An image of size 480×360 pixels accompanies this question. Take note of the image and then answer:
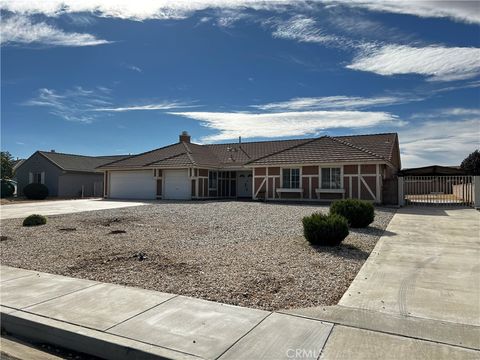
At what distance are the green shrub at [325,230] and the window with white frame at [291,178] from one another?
1639 centimetres

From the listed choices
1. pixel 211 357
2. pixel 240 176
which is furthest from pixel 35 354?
pixel 240 176

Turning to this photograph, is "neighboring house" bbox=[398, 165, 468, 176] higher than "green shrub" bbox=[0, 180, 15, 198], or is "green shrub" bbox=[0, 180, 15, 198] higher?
"neighboring house" bbox=[398, 165, 468, 176]

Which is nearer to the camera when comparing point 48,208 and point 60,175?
point 48,208

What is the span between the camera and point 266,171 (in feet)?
87.7

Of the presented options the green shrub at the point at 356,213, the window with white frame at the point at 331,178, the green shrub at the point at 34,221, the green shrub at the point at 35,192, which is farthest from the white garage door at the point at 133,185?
the green shrub at the point at 356,213

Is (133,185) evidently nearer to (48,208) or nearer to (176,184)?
(176,184)

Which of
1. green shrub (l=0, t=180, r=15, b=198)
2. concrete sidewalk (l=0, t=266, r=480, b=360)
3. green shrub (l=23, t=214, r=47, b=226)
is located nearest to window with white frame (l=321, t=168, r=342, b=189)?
green shrub (l=23, t=214, r=47, b=226)

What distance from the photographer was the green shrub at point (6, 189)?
3620 cm

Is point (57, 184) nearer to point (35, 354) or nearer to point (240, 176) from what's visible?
point (240, 176)

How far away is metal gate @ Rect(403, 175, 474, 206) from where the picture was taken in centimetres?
2210

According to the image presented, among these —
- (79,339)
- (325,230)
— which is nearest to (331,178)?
(325,230)

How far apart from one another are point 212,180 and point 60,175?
1625 cm

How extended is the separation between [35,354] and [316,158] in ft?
71.6

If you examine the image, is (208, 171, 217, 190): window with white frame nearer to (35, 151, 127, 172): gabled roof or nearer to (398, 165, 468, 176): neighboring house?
(35, 151, 127, 172): gabled roof
